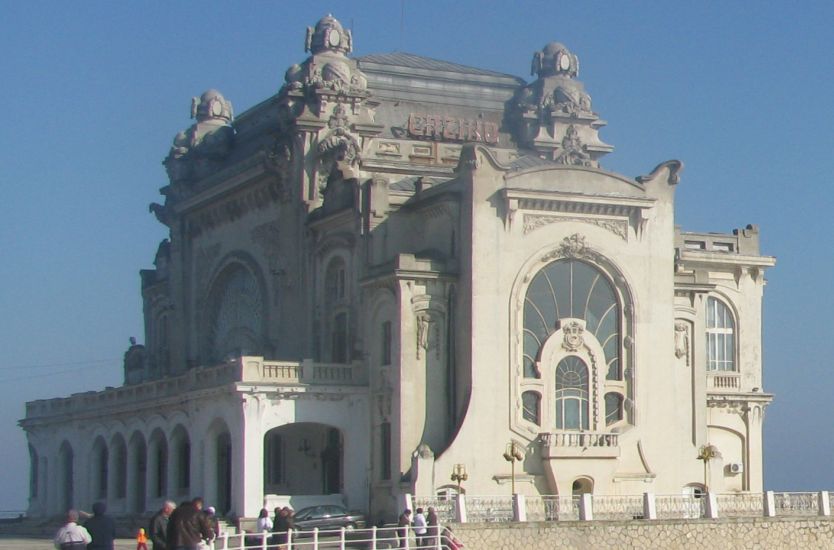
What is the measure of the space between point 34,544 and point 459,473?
15.4 metres

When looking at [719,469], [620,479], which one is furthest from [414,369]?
[719,469]

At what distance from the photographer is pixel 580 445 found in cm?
6303

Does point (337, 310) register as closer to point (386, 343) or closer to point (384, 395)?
point (386, 343)

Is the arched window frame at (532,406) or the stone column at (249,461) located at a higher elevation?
the arched window frame at (532,406)

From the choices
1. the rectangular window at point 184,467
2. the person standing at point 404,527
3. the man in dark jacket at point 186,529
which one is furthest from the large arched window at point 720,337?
the man in dark jacket at point 186,529

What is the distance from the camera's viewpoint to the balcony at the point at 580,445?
62625 millimetres

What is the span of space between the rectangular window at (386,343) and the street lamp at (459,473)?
4.90m

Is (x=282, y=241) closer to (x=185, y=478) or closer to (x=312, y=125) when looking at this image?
(x=312, y=125)

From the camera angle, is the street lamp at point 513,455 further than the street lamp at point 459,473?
Yes

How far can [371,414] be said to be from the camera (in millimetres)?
64812

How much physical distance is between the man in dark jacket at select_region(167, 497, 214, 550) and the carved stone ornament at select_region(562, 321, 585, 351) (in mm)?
31575

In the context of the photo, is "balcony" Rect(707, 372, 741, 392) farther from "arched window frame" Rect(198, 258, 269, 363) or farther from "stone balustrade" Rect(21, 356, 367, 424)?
"arched window frame" Rect(198, 258, 269, 363)

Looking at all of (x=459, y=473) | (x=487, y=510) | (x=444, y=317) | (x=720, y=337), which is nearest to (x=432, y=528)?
(x=487, y=510)

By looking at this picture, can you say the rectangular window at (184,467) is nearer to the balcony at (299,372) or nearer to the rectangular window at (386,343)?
the balcony at (299,372)
